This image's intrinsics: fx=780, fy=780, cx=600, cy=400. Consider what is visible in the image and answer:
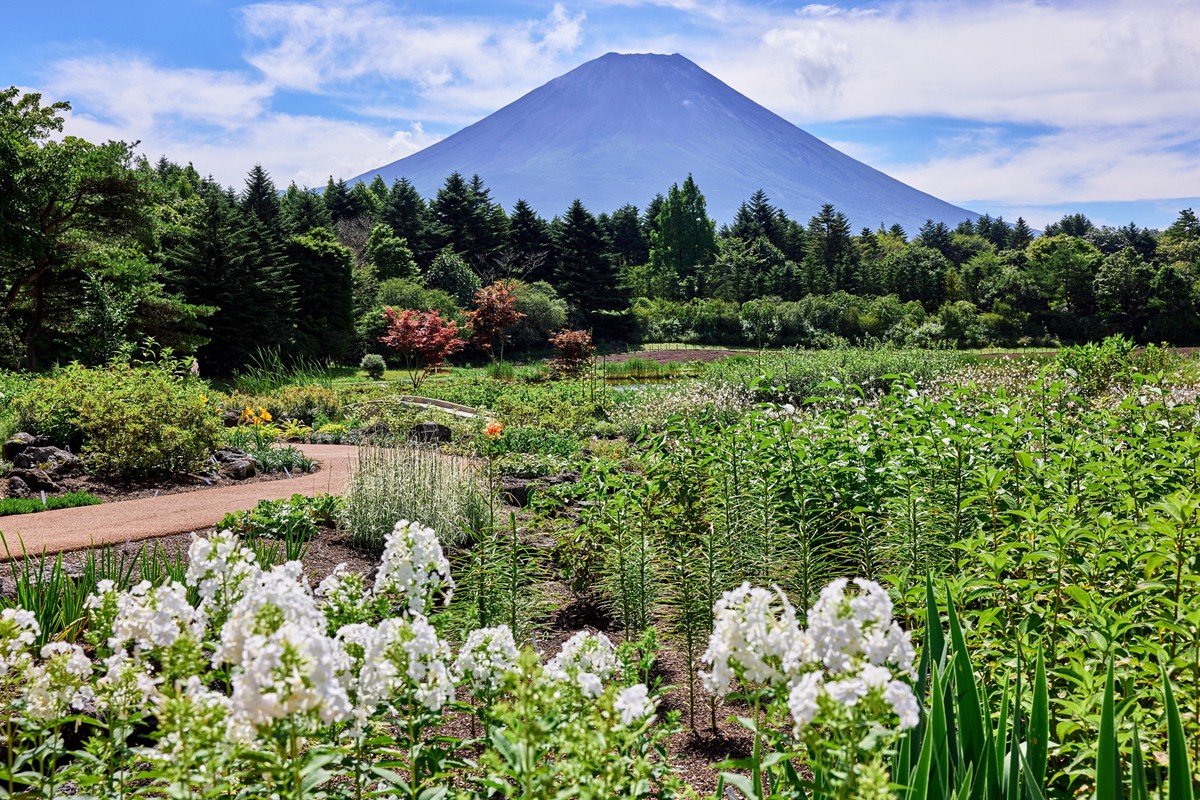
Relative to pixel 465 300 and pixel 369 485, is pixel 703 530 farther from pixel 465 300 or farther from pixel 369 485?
pixel 465 300

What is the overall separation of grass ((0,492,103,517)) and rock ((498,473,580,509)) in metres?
3.68

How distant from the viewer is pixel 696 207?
48.4 meters

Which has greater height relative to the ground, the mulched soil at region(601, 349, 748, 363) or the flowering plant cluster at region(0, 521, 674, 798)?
the mulched soil at region(601, 349, 748, 363)

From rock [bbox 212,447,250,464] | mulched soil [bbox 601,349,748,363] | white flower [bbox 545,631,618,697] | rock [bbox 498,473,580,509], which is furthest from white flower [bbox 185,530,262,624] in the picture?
mulched soil [bbox 601,349,748,363]

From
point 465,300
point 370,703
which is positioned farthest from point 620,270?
point 370,703

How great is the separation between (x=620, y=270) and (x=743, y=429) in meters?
32.1

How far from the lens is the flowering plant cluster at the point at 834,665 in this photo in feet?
3.52

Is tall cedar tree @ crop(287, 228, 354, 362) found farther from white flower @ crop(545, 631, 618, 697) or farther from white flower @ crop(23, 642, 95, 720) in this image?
white flower @ crop(545, 631, 618, 697)

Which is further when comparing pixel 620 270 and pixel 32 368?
pixel 620 270

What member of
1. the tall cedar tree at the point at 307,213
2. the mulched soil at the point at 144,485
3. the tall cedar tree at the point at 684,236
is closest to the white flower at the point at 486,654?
the mulched soil at the point at 144,485

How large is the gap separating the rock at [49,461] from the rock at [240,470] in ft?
4.44

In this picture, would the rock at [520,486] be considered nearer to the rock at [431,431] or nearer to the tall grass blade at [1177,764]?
the rock at [431,431]

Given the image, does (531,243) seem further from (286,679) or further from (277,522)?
(286,679)

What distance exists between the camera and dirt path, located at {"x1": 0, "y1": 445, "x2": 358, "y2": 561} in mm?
5332
